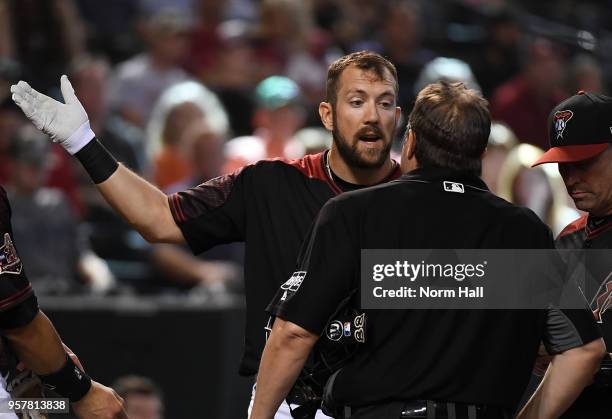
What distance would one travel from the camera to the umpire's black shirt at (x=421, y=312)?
3607mm

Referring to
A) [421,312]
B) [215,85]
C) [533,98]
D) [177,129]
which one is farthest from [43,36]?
[421,312]

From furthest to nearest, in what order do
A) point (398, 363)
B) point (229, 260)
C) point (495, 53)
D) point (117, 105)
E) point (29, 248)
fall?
point (495, 53)
point (117, 105)
point (229, 260)
point (29, 248)
point (398, 363)

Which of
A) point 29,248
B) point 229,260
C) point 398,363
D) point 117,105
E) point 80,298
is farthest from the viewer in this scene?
point 117,105

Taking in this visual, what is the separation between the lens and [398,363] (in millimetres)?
3623

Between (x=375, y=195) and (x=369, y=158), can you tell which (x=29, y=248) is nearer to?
(x=369, y=158)

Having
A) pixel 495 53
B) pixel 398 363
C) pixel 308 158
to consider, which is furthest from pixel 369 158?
pixel 495 53

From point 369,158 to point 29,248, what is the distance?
4064 millimetres

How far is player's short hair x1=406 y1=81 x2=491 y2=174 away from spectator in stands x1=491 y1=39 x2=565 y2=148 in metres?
6.77

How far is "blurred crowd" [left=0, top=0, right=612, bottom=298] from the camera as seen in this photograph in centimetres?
810

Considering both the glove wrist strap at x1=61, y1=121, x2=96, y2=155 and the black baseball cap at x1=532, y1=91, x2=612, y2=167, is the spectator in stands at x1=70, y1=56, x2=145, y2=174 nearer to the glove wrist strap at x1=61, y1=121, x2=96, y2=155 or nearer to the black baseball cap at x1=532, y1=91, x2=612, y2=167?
the glove wrist strap at x1=61, y1=121, x2=96, y2=155

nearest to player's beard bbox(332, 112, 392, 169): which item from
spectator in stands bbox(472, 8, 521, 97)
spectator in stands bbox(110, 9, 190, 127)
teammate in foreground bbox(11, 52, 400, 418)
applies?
teammate in foreground bbox(11, 52, 400, 418)

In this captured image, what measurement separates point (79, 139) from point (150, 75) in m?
6.24

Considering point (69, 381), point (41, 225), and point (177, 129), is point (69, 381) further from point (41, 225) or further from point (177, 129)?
point (177, 129)

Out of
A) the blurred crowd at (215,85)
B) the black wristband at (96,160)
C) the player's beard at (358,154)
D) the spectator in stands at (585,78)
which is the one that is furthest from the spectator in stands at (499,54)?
the black wristband at (96,160)
